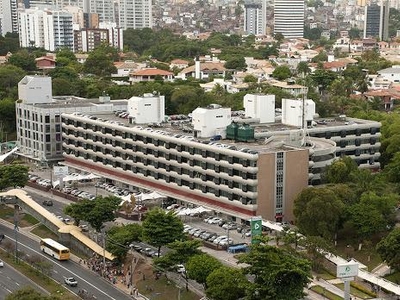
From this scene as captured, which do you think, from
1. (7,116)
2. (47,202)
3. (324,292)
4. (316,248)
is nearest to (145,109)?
(47,202)

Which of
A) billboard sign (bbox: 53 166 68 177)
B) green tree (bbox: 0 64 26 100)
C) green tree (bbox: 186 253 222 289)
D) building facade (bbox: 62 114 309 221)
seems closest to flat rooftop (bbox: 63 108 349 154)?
building facade (bbox: 62 114 309 221)

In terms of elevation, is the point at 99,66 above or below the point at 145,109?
below

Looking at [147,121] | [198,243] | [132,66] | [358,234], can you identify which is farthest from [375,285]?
[132,66]

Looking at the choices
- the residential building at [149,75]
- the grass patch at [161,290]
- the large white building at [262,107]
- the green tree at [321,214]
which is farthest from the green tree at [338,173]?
the residential building at [149,75]

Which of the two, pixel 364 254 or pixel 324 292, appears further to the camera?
pixel 364 254

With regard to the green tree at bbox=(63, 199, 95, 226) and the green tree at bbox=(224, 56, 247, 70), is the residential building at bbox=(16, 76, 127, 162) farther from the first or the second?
the green tree at bbox=(224, 56, 247, 70)

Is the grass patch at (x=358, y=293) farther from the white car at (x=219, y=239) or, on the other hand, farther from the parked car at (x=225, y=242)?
the white car at (x=219, y=239)

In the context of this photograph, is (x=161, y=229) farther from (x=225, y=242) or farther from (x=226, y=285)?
(x=226, y=285)

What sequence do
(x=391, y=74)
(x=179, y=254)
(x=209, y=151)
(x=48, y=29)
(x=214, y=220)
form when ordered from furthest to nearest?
1. (x=48, y=29)
2. (x=391, y=74)
3. (x=209, y=151)
4. (x=214, y=220)
5. (x=179, y=254)
